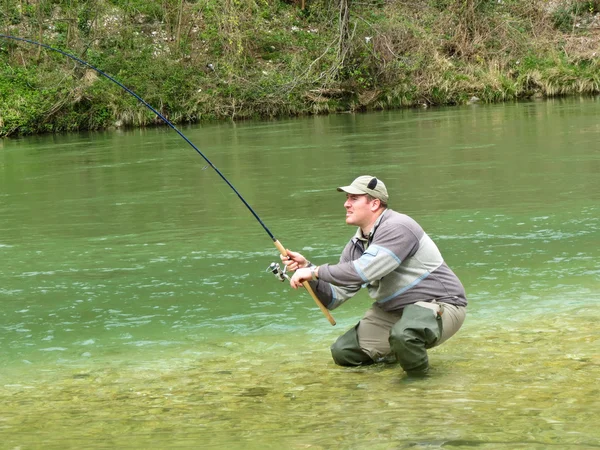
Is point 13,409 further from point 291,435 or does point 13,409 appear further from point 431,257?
point 431,257

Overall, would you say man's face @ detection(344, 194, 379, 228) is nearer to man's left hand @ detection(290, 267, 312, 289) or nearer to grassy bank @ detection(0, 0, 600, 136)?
man's left hand @ detection(290, 267, 312, 289)

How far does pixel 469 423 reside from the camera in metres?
3.55

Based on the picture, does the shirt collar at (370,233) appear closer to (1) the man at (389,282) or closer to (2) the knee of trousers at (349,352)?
(1) the man at (389,282)

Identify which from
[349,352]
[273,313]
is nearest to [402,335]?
[349,352]

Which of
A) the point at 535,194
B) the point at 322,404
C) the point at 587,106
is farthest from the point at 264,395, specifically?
the point at 587,106

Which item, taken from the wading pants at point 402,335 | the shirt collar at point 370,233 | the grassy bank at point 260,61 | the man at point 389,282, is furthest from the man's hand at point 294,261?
the grassy bank at point 260,61

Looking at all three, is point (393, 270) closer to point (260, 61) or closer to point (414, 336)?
point (414, 336)

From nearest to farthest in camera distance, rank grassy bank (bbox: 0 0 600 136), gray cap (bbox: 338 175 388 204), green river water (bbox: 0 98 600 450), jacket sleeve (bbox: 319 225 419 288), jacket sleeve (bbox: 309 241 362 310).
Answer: green river water (bbox: 0 98 600 450), jacket sleeve (bbox: 319 225 419 288), gray cap (bbox: 338 175 388 204), jacket sleeve (bbox: 309 241 362 310), grassy bank (bbox: 0 0 600 136)

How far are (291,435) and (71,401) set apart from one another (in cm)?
126

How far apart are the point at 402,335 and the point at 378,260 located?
359 millimetres

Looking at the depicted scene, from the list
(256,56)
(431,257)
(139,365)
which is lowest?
(139,365)

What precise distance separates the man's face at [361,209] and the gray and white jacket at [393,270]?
5 centimetres

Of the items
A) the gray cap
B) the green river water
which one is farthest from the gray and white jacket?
the green river water

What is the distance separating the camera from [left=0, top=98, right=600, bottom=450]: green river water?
3719mm
